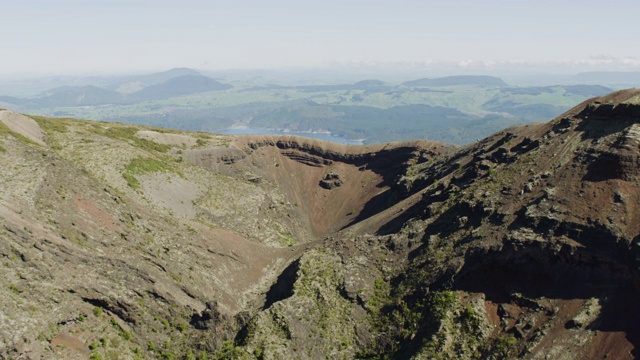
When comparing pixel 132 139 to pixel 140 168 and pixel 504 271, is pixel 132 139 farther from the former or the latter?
pixel 504 271

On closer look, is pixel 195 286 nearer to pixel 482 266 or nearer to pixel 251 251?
pixel 251 251

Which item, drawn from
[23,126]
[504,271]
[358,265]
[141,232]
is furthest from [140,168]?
[504,271]

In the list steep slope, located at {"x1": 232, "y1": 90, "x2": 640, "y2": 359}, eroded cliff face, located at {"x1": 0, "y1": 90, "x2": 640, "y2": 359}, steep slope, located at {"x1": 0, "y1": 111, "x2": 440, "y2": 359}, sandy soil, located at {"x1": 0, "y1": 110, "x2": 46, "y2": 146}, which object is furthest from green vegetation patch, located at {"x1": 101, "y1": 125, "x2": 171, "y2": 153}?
steep slope, located at {"x1": 232, "y1": 90, "x2": 640, "y2": 359}

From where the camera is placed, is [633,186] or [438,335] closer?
[438,335]

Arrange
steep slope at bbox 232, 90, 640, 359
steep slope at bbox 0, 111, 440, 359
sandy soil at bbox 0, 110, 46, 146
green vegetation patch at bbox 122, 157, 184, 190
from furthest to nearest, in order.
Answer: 1. sandy soil at bbox 0, 110, 46, 146
2. green vegetation patch at bbox 122, 157, 184, 190
3. steep slope at bbox 232, 90, 640, 359
4. steep slope at bbox 0, 111, 440, 359

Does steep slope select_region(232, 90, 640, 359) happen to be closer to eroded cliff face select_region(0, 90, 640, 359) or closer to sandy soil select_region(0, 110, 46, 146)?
eroded cliff face select_region(0, 90, 640, 359)

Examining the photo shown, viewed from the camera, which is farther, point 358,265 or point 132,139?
point 132,139

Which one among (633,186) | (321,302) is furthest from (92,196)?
(633,186)
